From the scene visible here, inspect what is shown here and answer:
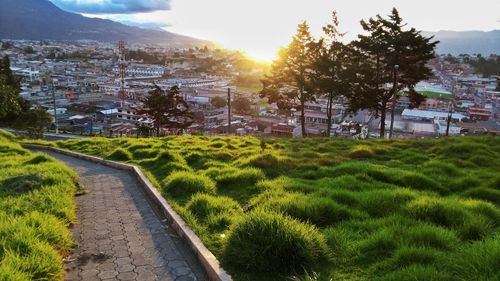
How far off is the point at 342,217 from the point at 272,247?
1639mm

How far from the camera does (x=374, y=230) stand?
444cm

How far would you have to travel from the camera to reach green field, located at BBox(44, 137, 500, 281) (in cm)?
358

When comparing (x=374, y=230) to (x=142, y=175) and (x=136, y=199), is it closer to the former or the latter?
(x=136, y=199)

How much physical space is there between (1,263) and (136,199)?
3568 mm

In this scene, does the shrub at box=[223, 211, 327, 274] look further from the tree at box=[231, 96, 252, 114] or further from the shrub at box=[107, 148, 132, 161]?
the tree at box=[231, 96, 252, 114]

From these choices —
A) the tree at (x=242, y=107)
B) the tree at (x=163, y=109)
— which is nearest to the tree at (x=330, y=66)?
the tree at (x=163, y=109)

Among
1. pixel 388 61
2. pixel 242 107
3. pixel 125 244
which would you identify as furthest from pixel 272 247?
pixel 242 107

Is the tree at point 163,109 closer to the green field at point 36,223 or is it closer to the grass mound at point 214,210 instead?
the green field at point 36,223

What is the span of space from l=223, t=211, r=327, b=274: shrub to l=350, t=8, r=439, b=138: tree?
17.8 meters

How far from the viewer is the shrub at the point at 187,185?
6.60 metres

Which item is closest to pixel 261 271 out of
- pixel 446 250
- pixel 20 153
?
pixel 446 250

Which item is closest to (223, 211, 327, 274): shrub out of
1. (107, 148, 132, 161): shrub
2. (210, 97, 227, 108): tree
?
(107, 148, 132, 161): shrub

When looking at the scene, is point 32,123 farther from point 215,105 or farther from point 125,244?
point 215,105

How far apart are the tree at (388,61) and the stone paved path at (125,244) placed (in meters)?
16.0
